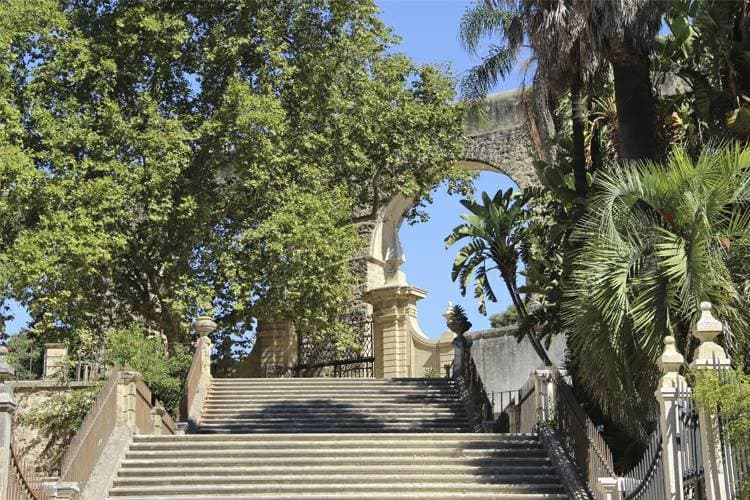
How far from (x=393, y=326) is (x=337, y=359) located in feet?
5.40

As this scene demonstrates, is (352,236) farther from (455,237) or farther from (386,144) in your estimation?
(455,237)

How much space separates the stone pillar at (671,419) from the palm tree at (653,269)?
1.16 m

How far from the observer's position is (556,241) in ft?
56.6

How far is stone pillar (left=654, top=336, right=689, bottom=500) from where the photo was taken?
9.91 m

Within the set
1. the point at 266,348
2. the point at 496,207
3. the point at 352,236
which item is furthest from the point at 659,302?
the point at 266,348

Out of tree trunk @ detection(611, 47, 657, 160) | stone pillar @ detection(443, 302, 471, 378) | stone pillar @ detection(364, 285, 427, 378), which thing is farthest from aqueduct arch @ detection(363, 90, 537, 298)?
tree trunk @ detection(611, 47, 657, 160)

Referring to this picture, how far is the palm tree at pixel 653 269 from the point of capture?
1153cm

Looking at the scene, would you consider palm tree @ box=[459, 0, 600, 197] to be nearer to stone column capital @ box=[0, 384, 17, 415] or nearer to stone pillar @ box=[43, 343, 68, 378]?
stone column capital @ box=[0, 384, 17, 415]

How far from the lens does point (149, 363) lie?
21.7m

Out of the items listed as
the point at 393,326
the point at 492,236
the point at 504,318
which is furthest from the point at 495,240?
the point at 504,318

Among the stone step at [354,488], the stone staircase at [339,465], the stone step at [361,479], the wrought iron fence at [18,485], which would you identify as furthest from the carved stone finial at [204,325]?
the wrought iron fence at [18,485]

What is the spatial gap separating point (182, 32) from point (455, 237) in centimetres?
851

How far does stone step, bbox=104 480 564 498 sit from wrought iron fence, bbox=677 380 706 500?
4.57 metres

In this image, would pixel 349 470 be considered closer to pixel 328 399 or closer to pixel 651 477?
pixel 651 477
